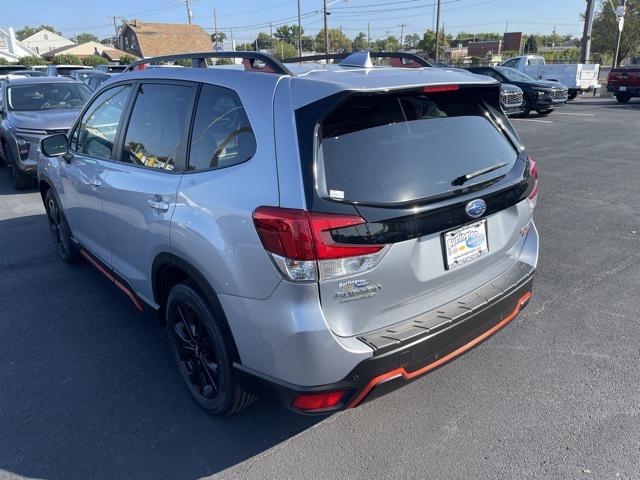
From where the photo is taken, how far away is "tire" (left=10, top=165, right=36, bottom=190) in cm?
860

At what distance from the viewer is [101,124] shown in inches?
153

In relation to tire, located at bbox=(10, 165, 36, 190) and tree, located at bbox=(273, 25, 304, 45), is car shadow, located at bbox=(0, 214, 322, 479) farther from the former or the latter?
tree, located at bbox=(273, 25, 304, 45)

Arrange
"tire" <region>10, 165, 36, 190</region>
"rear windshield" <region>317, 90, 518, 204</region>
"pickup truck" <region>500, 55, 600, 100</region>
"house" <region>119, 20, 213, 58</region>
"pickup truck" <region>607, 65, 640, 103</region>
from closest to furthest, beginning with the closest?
1. "rear windshield" <region>317, 90, 518, 204</region>
2. "tire" <region>10, 165, 36, 190</region>
3. "pickup truck" <region>607, 65, 640, 103</region>
4. "pickup truck" <region>500, 55, 600, 100</region>
5. "house" <region>119, 20, 213, 58</region>

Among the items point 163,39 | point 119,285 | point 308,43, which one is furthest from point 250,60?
point 308,43

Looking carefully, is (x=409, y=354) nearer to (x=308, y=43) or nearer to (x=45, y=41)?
(x=45, y=41)

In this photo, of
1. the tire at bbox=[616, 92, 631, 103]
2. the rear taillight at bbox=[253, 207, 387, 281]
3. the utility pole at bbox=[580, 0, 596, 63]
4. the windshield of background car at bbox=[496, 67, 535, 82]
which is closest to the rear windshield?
the rear taillight at bbox=[253, 207, 387, 281]

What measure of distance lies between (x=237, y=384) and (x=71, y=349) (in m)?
1.74

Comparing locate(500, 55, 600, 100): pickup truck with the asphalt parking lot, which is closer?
the asphalt parking lot

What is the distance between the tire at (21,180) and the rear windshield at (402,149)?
8.10 m

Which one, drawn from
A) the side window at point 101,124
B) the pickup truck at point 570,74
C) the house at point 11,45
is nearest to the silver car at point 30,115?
the side window at point 101,124

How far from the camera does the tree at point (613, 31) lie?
44.3 metres

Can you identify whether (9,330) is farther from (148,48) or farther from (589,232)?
(148,48)

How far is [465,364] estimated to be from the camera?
3.33m

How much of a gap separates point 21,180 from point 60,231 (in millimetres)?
4347
